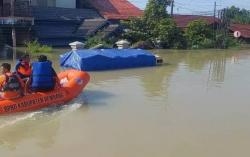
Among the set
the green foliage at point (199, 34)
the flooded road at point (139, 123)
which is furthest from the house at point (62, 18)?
Answer: the flooded road at point (139, 123)

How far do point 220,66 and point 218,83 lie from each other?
5.33m

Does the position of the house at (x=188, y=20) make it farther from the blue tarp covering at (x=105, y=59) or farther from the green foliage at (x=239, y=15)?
the blue tarp covering at (x=105, y=59)

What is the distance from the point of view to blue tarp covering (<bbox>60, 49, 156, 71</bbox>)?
1628 cm

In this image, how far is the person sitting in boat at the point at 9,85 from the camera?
936cm

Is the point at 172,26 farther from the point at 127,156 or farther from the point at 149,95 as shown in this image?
the point at 127,156

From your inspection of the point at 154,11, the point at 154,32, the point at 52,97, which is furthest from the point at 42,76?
the point at 154,11

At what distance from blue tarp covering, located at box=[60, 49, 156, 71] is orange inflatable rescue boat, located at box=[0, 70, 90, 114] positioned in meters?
4.61

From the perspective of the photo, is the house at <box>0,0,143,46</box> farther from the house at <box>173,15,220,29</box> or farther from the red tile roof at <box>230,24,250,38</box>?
the red tile roof at <box>230,24,250,38</box>

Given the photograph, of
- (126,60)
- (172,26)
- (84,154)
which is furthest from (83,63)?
(172,26)

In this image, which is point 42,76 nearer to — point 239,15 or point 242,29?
point 242,29

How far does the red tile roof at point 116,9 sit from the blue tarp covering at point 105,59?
474 inches

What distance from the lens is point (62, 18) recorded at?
26.7 metres

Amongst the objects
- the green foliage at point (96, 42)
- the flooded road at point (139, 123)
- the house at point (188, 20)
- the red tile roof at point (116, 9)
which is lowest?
the flooded road at point (139, 123)

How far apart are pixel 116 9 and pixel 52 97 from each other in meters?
22.3
